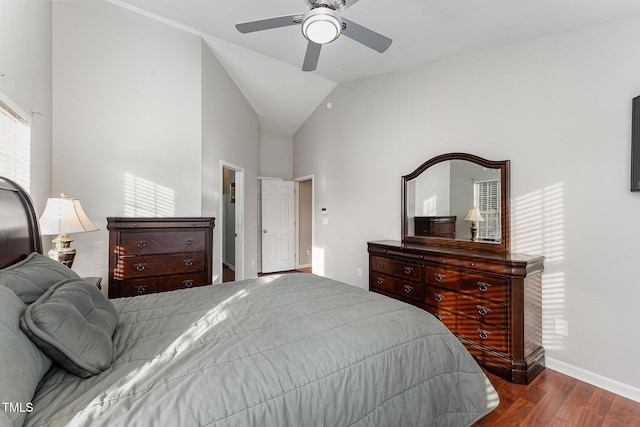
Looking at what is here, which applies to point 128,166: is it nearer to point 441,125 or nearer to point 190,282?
point 190,282

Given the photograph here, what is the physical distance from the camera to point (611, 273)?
2.22 metres

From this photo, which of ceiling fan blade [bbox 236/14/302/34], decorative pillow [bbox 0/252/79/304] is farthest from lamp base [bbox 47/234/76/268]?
ceiling fan blade [bbox 236/14/302/34]

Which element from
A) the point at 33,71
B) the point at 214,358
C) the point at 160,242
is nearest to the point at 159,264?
the point at 160,242

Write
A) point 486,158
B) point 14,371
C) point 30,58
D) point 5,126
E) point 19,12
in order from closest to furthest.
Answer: point 14,371, point 5,126, point 19,12, point 30,58, point 486,158

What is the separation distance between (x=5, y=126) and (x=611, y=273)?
4.41 metres

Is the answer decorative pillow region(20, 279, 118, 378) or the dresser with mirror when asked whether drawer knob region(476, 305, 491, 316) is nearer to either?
the dresser with mirror

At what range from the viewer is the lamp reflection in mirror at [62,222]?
210cm

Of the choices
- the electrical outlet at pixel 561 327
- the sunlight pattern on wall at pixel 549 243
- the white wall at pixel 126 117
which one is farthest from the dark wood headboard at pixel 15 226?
the electrical outlet at pixel 561 327

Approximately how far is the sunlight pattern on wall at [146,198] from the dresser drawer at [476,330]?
3082 millimetres

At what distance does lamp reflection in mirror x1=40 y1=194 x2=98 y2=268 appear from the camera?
2098 millimetres

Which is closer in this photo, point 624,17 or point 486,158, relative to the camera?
point 624,17

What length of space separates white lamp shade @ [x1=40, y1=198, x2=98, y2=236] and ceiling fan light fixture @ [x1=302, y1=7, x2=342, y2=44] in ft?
7.04

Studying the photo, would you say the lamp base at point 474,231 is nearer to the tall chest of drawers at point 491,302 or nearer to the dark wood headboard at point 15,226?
the tall chest of drawers at point 491,302

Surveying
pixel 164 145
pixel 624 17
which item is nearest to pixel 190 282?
pixel 164 145
